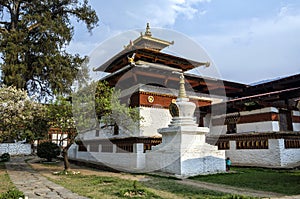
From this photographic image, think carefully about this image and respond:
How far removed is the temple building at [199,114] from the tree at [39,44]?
13.8ft

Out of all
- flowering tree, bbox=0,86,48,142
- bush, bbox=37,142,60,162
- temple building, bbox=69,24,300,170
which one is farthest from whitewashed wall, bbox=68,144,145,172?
flowering tree, bbox=0,86,48,142

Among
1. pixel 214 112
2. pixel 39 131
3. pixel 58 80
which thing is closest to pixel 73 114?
pixel 39 131

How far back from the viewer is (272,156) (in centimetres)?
1686

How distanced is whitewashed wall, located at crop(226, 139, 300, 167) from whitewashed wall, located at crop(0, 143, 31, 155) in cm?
2384

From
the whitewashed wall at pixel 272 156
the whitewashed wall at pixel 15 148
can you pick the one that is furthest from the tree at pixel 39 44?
the whitewashed wall at pixel 272 156

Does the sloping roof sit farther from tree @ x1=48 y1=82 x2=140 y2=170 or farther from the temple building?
tree @ x1=48 y1=82 x2=140 y2=170

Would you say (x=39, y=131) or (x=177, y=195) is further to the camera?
(x=39, y=131)

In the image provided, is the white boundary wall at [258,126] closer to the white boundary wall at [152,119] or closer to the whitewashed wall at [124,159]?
the white boundary wall at [152,119]

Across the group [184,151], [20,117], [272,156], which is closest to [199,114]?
[272,156]

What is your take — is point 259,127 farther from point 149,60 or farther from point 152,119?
point 149,60

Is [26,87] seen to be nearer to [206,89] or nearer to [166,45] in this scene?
[166,45]

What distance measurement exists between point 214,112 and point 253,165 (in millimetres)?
5731

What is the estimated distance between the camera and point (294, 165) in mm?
16703

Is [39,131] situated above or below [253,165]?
above
